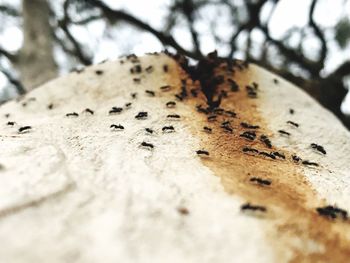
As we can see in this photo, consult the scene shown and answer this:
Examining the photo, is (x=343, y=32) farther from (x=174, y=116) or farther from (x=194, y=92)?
(x=174, y=116)

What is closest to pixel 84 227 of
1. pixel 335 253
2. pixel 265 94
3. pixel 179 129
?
pixel 335 253

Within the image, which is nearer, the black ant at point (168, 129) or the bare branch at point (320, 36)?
the black ant at point (168, 129)

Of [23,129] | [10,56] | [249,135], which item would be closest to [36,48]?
[10,56]

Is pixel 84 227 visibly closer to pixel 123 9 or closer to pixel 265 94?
pixel 265 94

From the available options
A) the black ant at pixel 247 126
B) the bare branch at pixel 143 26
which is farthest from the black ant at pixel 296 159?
the bare branch at pixel 143 26

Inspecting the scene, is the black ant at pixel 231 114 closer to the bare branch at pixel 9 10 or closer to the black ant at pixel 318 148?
the black ant at pixel 318 148

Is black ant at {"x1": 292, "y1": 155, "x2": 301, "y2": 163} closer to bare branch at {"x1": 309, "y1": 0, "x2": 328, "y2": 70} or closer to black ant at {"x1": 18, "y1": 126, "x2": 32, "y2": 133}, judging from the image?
black ant at {"x1": 18, "y1": 126, "x2": 32, "y2": 133}

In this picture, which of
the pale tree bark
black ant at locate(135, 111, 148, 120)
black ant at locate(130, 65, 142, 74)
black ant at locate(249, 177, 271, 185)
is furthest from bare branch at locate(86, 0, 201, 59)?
black ant at locate(249, 177, 271, 185)
